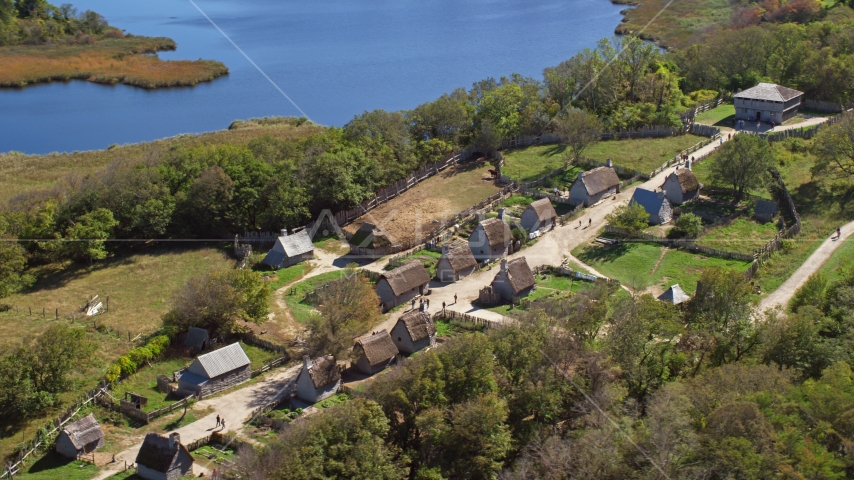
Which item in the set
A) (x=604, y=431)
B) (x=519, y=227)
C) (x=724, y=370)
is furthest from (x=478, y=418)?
(x=519, y=227)

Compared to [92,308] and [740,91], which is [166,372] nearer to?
[92,308]

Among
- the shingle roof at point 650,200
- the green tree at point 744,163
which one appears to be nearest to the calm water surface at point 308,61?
the shingle roof at point 650,200

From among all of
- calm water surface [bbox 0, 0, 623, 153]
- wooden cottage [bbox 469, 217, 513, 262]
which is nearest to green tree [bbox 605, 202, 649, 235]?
wooden cottage [bbox 469, 217, 513, 262]

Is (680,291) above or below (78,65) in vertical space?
below

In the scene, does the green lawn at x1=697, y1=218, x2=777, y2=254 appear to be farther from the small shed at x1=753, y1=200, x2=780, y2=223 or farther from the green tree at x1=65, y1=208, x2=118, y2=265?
the green tree at x1=65, y1=208, x2=118, y2=265

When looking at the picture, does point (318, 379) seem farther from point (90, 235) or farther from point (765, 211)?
point (765, 211)

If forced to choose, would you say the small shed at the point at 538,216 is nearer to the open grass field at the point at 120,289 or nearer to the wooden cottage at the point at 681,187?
the wooden cottage at the point at 681,187

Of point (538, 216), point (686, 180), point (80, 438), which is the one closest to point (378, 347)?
point (80, 438)
